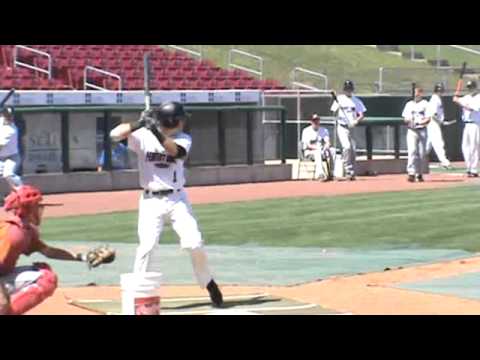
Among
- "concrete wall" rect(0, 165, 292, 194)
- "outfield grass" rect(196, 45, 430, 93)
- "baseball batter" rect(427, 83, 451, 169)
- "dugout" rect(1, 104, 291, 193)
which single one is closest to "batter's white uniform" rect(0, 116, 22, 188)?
"concrete wall" rect(0, 165, 292, 194)

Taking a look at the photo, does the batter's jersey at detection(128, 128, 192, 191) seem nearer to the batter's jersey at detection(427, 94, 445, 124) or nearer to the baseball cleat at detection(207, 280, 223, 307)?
the baseball cleat at detection(207, 280, 223, 307)

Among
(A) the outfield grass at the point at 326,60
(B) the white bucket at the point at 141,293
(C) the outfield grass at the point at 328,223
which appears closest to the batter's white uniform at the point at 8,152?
(C) the outfield grass at the point at 328,223

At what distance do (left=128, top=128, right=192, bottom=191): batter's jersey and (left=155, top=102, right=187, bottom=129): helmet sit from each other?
147mm

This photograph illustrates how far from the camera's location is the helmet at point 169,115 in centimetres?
1042

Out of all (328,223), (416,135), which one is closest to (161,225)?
(328,223)

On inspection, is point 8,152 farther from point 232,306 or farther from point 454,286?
point 454,286

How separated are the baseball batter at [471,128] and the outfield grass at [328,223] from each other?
4.19 metres

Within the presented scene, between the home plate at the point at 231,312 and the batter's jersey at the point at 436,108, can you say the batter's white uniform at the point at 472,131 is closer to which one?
the batter's jersey at the point at 436,108

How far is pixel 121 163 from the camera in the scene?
24828 millimetres

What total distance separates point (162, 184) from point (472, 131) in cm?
1614

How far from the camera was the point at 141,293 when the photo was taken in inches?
348

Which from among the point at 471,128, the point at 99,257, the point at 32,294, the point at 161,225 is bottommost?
the point at 32,294
